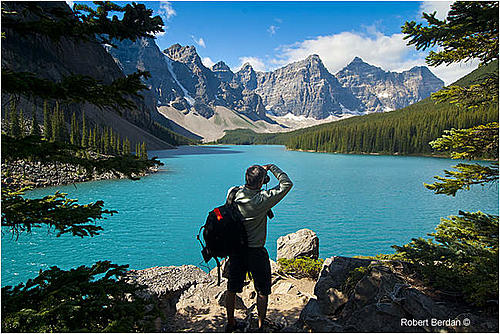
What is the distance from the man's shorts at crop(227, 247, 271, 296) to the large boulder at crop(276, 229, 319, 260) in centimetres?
620

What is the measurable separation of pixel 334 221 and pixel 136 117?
129319mm

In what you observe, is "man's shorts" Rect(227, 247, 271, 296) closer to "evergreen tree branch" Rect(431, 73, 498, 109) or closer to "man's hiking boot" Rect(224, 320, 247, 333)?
"man's hiking boot" Rect(224, 320, 247, 333)

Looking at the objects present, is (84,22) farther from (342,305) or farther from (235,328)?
(342,305)

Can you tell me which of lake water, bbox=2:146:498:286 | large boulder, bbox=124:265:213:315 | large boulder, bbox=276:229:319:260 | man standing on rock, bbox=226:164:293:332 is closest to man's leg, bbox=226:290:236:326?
man standing on rock, bbox=226:164:293:332

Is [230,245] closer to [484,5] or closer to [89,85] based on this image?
[89,85]

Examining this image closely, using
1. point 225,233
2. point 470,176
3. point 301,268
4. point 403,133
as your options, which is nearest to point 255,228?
point 225,233

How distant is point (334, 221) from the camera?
2052cm

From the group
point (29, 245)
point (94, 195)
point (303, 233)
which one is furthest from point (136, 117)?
point (303, 233)

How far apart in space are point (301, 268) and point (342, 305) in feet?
13.0

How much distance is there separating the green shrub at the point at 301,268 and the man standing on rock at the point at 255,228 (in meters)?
4.69

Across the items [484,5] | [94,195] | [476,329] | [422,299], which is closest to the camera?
[476,329]

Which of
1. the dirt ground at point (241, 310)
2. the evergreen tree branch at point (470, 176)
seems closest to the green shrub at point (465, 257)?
the evergreen tree branch at point (470, 176)

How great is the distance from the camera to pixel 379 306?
4527mm

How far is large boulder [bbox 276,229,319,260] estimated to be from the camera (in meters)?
10.7
